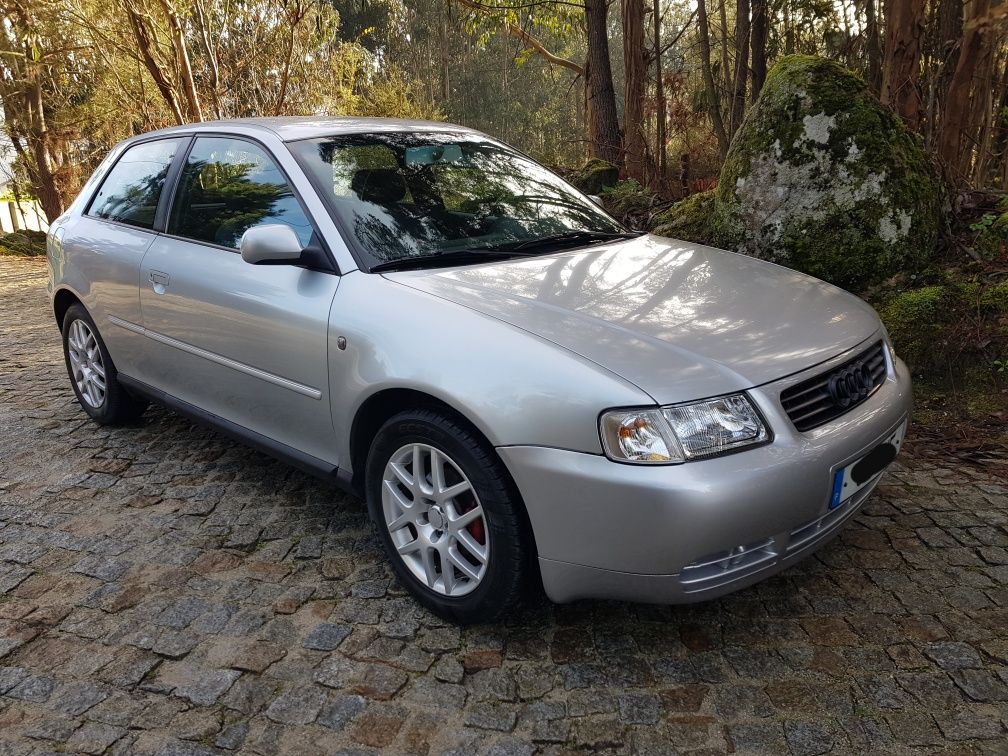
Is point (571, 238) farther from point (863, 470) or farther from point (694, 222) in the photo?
point (694, 222)

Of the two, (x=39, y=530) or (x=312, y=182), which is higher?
(x=312, y=182)

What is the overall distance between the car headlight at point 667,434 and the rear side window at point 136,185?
2.88 m

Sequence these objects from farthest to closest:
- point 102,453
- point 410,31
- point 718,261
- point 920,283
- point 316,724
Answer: point 410,31, point 920,283, point 102,453, point 718,261, point 316,724

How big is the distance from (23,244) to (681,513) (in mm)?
16241

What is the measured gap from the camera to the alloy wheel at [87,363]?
471 centimetres

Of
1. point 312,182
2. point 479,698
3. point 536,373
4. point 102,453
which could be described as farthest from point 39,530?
point 536,373

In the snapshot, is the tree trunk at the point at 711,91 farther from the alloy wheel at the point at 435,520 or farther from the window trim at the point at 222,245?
the alloy wheel at the point at 435,520

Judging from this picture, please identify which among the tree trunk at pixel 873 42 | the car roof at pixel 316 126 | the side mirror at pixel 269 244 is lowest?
the side mirror at pixel 269 244

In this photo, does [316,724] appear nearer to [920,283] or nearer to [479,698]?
[479,698]

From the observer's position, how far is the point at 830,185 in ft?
17.2

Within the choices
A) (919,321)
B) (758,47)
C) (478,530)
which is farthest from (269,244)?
(758,47)

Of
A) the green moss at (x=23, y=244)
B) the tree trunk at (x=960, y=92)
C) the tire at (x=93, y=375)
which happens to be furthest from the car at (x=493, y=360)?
the green moss at (x=23, y=244)

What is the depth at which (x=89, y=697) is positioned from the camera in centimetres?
254

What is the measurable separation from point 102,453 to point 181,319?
4.47ft
